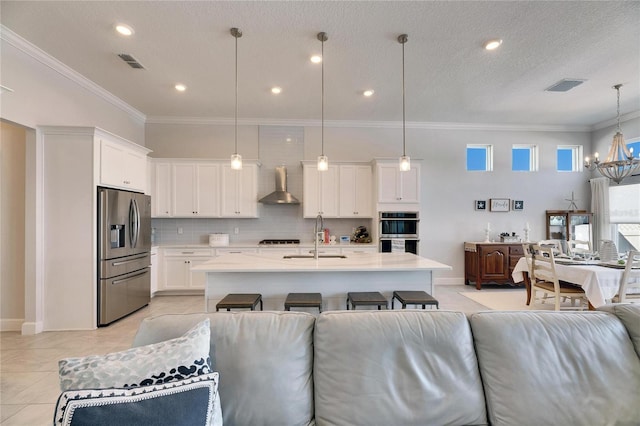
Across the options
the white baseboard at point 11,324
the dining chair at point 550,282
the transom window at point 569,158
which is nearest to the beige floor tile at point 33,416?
the white baseboard at point 11,324

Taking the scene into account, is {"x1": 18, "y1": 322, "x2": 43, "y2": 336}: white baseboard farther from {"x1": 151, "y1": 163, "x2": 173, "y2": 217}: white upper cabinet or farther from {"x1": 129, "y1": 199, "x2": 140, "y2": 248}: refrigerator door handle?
{"x1": 151, "y1": 163, "x2": 173, "y2": 217}: white upper cabinet

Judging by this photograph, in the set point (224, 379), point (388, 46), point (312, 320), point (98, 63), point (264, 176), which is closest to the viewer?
point (224, 379)

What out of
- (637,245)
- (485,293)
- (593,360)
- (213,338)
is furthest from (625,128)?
(213,338)

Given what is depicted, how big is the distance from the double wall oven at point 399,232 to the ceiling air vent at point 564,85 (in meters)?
2.64

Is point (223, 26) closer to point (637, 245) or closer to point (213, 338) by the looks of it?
point (213, 338)

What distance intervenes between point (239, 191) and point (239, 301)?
3.02 metres

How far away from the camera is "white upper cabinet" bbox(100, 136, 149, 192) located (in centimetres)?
361

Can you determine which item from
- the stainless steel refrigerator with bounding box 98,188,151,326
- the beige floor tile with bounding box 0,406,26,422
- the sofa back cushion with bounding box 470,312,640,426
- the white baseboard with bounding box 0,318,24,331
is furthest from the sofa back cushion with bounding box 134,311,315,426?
the white baseboard with bounding box 0,318,24,331

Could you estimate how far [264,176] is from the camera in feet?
17.9

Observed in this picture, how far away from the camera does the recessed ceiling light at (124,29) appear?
275cm

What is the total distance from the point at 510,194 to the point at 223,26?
5.90 m

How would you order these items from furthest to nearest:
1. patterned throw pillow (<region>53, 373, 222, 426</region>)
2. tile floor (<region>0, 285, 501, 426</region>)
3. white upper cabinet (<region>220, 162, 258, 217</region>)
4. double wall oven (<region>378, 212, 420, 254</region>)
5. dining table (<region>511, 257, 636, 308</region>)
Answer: white upper cabinet (<region>220, 162, 258, 217</region>)
double wall oven (<region>378, 212, 420, 254</region>)
dining table (<region>511, 257, 636, 308</region>)
tile floor (<region>0, 285, 501, 426</region>)
patterned throw pillow (<region>53, 373, 222, 426</region>)

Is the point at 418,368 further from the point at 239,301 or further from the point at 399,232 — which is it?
the point at 399,232

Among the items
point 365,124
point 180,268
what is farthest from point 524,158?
point 180,268
